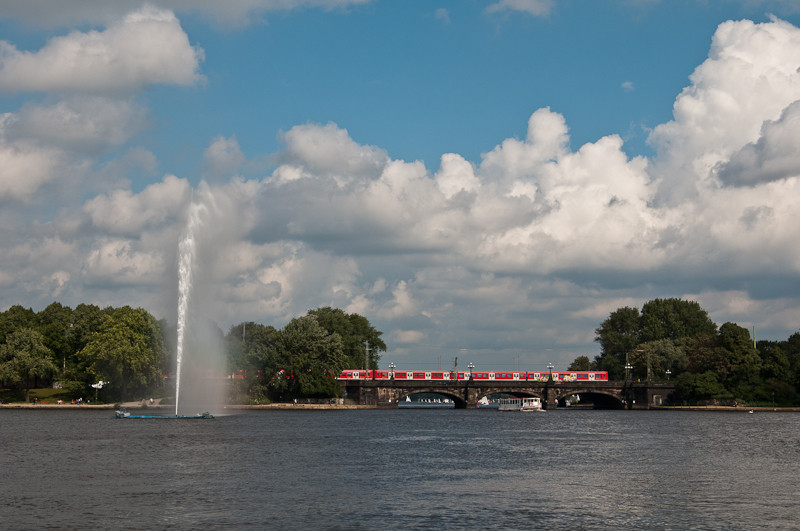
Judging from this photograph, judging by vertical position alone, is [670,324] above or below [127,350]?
above

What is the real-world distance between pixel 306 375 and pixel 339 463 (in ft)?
276

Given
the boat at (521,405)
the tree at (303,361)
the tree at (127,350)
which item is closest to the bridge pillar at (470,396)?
the boat at (521,405)

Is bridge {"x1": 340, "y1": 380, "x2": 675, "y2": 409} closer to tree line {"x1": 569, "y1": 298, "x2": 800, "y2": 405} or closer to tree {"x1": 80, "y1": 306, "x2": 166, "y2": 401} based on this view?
tree line {"x1": 569, "y1": 298, "x2": 800, "y2": 405}

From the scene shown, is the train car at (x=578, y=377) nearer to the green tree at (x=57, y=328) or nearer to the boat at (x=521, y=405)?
the boat at (x=521, y=405)

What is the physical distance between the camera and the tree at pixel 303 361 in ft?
425

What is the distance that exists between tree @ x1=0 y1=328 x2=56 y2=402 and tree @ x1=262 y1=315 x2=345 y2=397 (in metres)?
38.9

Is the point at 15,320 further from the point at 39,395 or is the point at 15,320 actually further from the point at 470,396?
the point at 470,396

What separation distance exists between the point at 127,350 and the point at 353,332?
71.5 m

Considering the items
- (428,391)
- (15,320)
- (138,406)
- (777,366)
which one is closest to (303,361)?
(138,406)

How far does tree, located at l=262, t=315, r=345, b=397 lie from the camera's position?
130 metres

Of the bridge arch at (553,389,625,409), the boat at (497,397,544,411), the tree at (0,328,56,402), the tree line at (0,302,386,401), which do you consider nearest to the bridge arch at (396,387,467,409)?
the boat at (497,397,544,411)

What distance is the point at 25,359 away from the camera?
4966 inches

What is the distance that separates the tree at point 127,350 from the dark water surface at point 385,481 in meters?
44.2

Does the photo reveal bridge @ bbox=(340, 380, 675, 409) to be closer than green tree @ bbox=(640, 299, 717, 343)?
Yes
